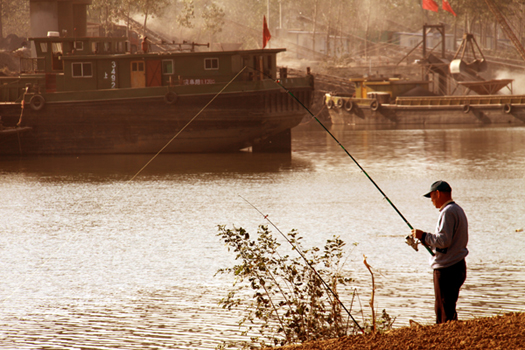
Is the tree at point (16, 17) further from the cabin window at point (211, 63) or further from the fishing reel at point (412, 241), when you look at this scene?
the fishing reel at point (412, 241)

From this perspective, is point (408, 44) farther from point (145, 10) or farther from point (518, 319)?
point (518, 319)

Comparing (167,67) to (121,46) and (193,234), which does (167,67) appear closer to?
(121,46)

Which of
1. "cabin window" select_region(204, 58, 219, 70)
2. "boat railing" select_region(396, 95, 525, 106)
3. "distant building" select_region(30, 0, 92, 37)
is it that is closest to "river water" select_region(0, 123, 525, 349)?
"cabin window" select_region(204, 58, 219, 70)

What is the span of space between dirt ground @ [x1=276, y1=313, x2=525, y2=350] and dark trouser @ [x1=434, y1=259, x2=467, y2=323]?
18 centimetres

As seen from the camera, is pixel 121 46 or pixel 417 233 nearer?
pixel 417 233

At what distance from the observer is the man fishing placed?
5.07 metres

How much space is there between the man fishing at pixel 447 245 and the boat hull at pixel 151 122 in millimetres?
20603

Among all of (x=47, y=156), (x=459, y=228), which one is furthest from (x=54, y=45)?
(x=459, y=228)

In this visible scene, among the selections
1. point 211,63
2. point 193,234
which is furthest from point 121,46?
point 193,234

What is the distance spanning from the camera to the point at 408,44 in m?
93.1

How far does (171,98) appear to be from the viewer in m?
25.9

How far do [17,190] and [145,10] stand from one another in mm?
45238

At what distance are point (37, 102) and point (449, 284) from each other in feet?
77.8

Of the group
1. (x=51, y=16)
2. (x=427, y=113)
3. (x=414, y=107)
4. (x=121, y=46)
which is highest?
(x=51, y=16)
